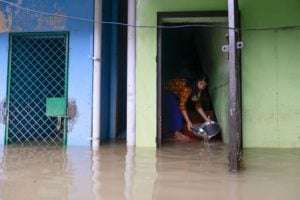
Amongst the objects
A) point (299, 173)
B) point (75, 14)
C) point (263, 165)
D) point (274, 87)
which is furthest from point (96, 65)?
point (299, 173)

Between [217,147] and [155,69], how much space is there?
165 centimetres

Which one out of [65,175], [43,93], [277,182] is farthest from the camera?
[43,93]

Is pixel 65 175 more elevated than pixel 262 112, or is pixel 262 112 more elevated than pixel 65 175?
pixel 262 112

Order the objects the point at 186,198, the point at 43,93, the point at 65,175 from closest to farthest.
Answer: the point at 186,198
the point at 65,175
the point at 43,93

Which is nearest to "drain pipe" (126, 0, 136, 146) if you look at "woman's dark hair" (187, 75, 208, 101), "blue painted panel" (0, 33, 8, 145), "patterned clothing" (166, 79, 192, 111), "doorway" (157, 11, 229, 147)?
"doorway" (157, 11, 229, 147)

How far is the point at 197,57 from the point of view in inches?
411

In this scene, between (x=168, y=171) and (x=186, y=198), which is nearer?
(x=186, y=198)

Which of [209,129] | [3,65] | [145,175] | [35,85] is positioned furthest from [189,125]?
[145,175]

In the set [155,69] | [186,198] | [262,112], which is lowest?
[186,198]

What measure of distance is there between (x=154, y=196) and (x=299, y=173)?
A: 6.54 feet

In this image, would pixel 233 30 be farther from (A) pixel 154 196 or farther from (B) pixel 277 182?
(A) pixel 154 196

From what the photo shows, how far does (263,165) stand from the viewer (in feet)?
19.3

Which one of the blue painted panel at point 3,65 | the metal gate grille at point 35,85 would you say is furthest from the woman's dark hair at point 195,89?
the blue painted panel at point 3,65

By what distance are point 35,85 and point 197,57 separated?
11.8ft
